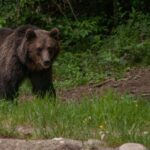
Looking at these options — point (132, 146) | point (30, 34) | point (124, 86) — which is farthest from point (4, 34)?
point (132, 146)

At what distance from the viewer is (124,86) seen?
1045 centimetres

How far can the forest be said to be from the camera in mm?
5945

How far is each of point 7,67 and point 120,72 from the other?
12.5 ft

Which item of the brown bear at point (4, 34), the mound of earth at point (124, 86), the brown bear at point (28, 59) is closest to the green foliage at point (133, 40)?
the mound of earth at point (124, 86)

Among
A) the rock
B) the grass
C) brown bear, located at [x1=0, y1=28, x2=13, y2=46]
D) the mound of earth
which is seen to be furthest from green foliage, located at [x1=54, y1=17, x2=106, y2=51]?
the rock

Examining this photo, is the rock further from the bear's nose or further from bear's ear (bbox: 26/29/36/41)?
bear's ear (bbox: 26/29/36/41)

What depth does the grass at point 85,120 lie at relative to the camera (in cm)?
568

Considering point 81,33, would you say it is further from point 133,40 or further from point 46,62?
point 46,62

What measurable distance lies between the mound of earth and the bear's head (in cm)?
151

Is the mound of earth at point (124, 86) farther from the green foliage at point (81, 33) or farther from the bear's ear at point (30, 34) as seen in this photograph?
the green foliage at point (81, 33)

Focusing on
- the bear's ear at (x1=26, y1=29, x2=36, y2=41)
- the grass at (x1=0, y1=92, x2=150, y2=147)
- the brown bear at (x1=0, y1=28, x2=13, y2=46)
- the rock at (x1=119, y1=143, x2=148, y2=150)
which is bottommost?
the grass at (x1=0, y1=92, x2=150, y2=147)

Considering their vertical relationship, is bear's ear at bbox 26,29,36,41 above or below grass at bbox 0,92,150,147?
above

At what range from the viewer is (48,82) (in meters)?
8.50

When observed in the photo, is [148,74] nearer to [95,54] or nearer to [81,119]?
[95,54]
